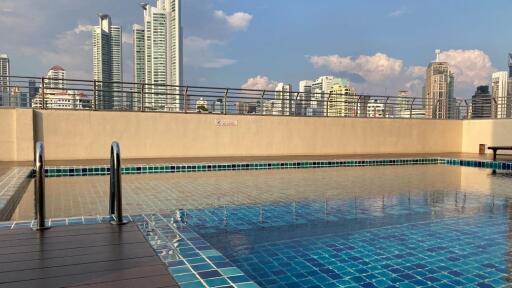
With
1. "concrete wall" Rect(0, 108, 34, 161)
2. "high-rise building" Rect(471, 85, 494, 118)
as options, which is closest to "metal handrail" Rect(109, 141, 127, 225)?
"concrete wall" Rect(0, 108, 34, 161)

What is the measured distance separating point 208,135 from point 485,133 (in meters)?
10.7

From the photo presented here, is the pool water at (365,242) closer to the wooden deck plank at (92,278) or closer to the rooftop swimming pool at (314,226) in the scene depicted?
the rooftop swimming pool at (314,226)

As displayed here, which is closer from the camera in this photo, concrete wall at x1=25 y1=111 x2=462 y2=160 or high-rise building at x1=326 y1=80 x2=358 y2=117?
concrete wall at x1=25 y1=111 x2=462 y2=160

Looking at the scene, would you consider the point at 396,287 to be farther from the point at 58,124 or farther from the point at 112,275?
the point at 58,124

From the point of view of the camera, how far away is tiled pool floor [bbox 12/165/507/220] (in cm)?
525

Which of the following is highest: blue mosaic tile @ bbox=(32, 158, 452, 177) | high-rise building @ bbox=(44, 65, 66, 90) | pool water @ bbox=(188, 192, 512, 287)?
high-rise building @ bbox=(44, 65, 66, 90)

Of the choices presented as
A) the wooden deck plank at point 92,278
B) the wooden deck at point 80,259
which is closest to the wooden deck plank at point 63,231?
the wooden deck at point 80,259

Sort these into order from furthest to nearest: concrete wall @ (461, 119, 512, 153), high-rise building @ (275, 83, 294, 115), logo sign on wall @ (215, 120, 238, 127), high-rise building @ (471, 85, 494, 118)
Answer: high-rise building @ (471, 85, 494, 118)
concrete wall @ (461, 119, 512, 153)
high-rise building @ (275, 83, 294, 115)
logo sign on wall @ (215, 120, 238, 127)

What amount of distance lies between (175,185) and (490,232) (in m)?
4.92

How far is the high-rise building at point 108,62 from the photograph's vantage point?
36.3 feet

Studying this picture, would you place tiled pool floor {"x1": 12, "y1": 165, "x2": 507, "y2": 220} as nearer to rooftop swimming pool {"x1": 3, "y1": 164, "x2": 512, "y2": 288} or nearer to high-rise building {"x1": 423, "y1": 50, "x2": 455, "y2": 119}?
rooftop swimming pool {"x1": 3, "y1": 164, "x2": 512, "y2": 288}

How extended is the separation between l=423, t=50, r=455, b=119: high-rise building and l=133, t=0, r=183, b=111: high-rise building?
426 inches

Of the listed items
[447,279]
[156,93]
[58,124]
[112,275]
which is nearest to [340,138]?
[156,93]

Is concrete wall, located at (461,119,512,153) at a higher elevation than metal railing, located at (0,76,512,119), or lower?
lower
